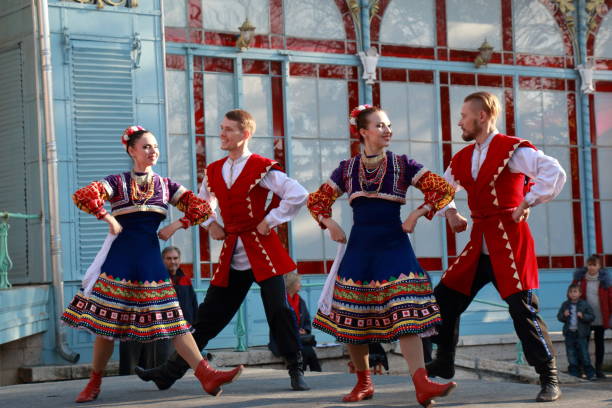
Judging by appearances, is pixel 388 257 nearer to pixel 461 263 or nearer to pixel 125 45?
pixel 461 263

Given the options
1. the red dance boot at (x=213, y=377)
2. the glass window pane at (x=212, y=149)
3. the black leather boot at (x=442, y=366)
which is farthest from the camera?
the glass window pane at (x=212, y=149)

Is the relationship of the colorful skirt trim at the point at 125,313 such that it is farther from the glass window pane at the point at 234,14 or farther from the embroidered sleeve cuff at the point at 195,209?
the glass window pane at the point at 234,14

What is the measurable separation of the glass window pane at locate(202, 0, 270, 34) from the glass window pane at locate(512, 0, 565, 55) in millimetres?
3459

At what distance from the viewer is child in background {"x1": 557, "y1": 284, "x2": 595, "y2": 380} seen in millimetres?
11523

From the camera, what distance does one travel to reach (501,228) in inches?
216

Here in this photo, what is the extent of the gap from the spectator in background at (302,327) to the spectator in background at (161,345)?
1293 mm

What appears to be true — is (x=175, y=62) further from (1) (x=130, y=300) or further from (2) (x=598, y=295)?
(1) (x=130, y=300)

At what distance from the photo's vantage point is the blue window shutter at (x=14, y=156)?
32.4 ft

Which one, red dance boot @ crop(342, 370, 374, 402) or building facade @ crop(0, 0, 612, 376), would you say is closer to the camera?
red dance boot @ crop(342, 370, 374, 402)

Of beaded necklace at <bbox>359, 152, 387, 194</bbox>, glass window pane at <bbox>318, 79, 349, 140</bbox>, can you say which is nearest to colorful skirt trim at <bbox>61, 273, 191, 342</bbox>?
beaded necklace at <bbox>359, 152, 387, 194</bbox>

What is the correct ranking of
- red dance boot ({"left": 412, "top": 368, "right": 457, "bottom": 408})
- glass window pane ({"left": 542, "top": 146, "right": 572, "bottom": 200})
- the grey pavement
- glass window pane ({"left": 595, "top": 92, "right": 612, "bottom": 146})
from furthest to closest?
glass window pane ({"left": 595, "top": 92, "right": 612, "bottom": 146}) → glass window pane ({"left": 542, "top": 146, "right": 572, "bottom": 200}) → the grey pavement → red dance boot ({"left": 412, "top": 368, "right": 457, "bottom": 408})

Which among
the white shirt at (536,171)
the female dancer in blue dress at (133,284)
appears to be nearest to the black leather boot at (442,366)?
the white shirt at (536,171)

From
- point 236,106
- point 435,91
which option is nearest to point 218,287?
point 236,106

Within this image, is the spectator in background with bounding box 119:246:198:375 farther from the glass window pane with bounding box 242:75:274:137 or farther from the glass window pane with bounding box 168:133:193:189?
the glass window pane with bounding box 242:75:274:137
